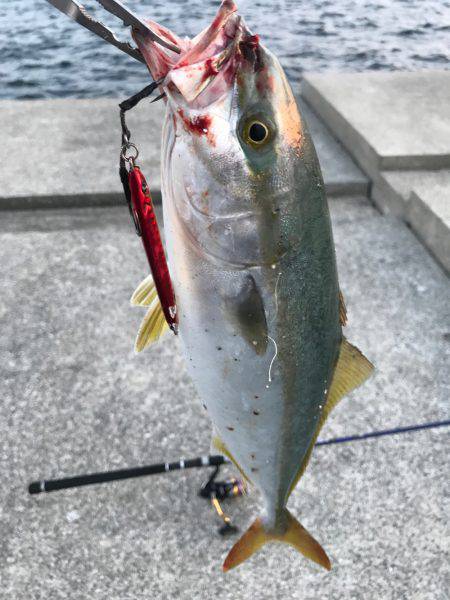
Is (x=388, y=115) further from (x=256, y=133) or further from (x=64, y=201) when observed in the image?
Result: (x=256, y=133)

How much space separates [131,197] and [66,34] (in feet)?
47.9

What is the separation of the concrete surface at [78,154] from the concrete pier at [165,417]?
34mm

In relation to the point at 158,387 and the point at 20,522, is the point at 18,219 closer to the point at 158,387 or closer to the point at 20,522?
the point at 158,387

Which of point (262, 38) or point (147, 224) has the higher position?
point (147, 224)

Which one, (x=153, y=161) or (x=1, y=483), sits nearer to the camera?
(x=1, y=483)

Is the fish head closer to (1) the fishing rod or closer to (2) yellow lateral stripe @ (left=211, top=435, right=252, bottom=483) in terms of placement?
(2) yellow lateral stripe @ (left=211, top=435, right=252, bottom=483)

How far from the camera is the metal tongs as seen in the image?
134 cm

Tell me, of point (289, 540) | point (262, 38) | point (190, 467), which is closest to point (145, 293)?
point (289, 540)

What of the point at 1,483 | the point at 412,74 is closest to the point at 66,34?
the point at 412,74

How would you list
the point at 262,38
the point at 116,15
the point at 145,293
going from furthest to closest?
Answer: the point at 262,38
the point at 145,293
the point at 116,15

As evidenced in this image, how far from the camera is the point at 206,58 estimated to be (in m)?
1.42

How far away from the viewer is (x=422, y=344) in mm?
4184

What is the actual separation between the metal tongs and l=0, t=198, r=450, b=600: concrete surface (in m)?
2.28

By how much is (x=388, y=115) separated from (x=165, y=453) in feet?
15.2
